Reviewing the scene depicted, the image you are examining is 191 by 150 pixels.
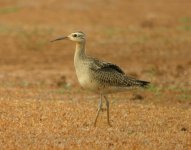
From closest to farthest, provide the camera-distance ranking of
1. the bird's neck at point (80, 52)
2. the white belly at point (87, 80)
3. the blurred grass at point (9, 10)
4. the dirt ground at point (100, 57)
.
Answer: the dirt ground at point (100, 57)
the white belly at point (87, 80)
the bird's neck at point (80, 52)
the blurred grass at point (9, 10)

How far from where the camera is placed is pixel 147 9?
109ft

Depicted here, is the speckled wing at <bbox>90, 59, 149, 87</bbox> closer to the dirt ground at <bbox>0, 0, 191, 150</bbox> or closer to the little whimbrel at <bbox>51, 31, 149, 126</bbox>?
the little whimbrel at <bbox>51, 31, 149, 126</bbox>

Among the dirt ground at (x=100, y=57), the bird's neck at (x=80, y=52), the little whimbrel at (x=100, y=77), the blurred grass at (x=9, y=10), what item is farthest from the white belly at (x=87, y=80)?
the blurred grass at (x=9, y=10)

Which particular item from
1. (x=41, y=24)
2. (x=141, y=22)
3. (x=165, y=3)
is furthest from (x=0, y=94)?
(x=165, y=3)

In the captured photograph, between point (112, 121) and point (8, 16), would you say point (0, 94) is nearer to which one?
point (112, 121)

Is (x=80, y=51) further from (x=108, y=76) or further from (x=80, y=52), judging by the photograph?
(x=108, y=76)

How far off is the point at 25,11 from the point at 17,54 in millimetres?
7084

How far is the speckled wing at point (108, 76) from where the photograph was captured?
38.1ft

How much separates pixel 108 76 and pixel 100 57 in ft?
36.8

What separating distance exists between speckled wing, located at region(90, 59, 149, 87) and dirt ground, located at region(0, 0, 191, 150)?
2.08 ft

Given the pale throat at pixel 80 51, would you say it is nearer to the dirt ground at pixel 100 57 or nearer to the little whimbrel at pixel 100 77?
the little whimbrel at pixel 100 77

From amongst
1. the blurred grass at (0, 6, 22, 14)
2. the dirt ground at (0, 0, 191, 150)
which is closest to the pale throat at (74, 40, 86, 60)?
the dirt ground at (0, 0, 191, 150)

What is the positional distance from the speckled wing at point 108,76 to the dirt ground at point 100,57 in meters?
0.63

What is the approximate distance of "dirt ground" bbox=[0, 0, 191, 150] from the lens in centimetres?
1080
